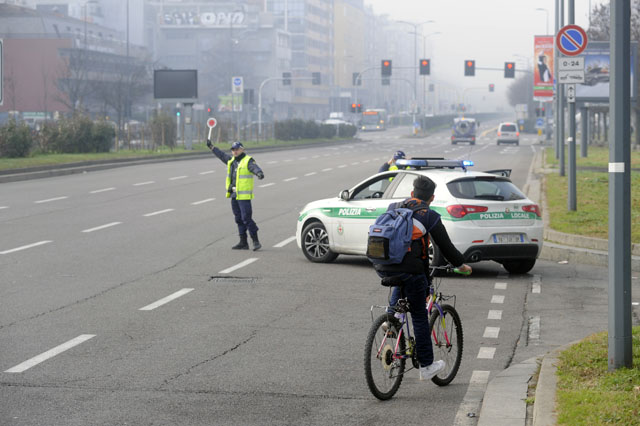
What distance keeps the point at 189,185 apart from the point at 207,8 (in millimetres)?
148042

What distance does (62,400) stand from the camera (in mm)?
6965

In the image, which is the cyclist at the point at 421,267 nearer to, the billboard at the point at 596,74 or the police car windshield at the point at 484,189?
the police car windshield at the point at 484,189

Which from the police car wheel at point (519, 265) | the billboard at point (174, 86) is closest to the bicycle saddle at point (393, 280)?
the police car wheel at point (519, 265)

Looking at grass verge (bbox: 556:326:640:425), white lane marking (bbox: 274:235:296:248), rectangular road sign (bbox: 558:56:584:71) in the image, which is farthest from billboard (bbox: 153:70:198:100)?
grass verge (bbox: 556:326:640:425)

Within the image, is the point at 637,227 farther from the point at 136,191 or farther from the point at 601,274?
the point at 136,191

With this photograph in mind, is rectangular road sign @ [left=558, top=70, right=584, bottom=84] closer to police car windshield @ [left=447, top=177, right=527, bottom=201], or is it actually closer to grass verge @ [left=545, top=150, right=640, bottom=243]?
grass verge @ [left=545, top=150, right=640, bottom=243]

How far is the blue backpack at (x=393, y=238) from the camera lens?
22.4ft

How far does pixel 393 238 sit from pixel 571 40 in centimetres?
1431

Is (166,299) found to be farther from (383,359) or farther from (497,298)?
(383,359)

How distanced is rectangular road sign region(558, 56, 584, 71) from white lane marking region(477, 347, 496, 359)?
11658mm

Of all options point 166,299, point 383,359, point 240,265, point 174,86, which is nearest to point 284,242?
point 240,265

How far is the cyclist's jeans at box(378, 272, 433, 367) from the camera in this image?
7.04 m

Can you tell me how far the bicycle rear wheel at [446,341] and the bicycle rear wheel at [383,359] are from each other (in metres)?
0.40

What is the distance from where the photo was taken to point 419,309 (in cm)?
711
